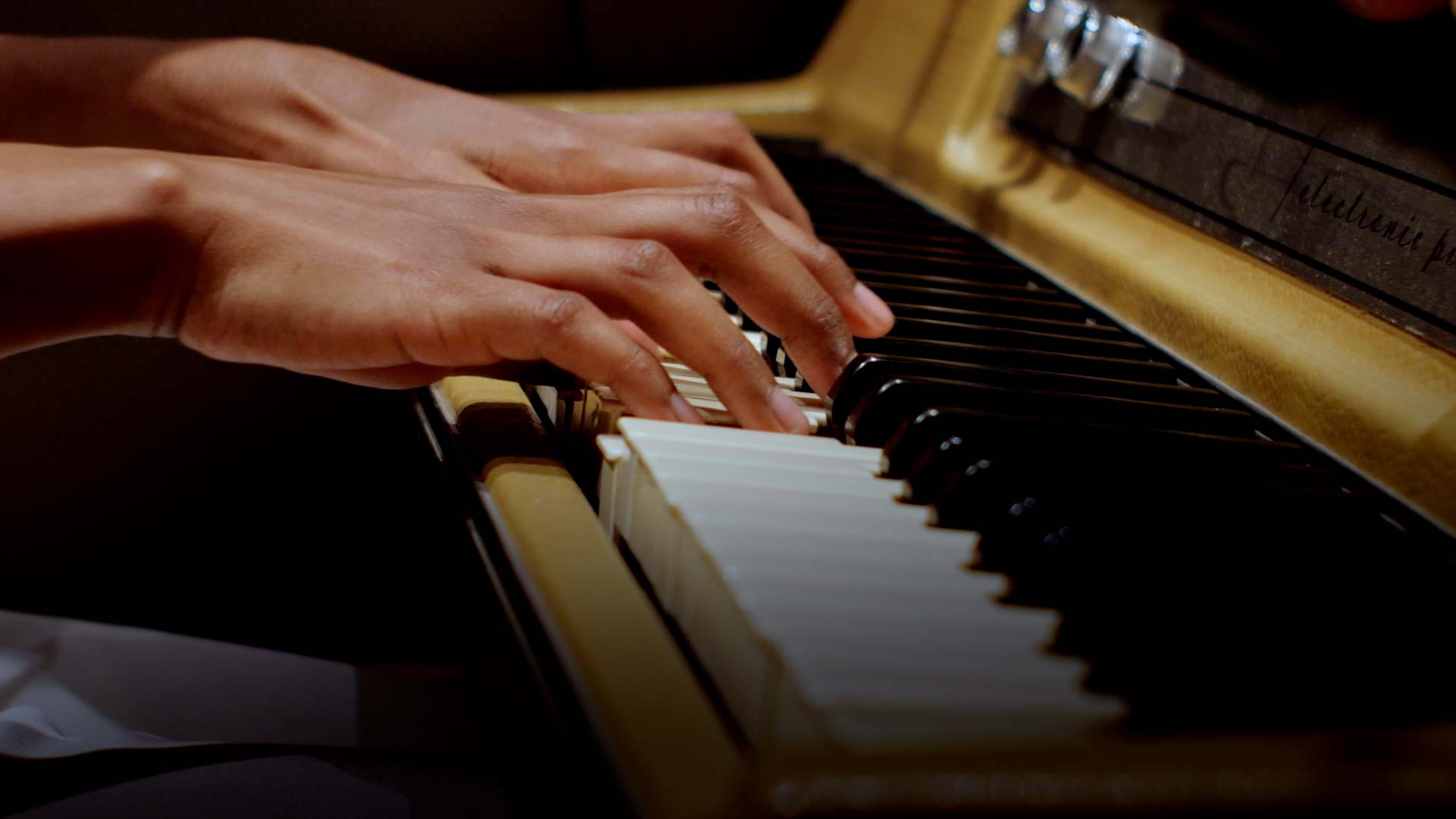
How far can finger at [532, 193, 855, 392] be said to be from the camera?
0.77 metres

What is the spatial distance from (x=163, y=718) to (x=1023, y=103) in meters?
0.89

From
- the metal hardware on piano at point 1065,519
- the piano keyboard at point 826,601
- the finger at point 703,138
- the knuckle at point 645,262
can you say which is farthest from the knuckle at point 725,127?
the piano keyboard at point 826,601

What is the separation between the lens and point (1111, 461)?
2.11 ft

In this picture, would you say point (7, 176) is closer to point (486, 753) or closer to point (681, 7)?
point (486, 753)

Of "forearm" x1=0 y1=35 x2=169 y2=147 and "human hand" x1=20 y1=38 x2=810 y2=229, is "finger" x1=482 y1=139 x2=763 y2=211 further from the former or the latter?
"forearm" x1=0 y1=35 x2=169 y2=147

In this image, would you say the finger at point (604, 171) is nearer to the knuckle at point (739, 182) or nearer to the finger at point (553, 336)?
the knuckle at point (739, 182)

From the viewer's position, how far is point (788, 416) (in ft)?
2.38

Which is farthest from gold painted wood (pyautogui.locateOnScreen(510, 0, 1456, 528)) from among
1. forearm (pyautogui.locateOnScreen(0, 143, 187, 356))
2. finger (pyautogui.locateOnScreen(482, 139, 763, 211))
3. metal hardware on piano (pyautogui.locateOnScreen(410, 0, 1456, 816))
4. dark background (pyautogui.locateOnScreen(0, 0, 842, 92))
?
forearm (pyautogui.locateOnScreen(0, 143, 187, 356))

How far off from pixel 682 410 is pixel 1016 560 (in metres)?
0.23

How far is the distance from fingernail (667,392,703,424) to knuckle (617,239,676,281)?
0.07 meters

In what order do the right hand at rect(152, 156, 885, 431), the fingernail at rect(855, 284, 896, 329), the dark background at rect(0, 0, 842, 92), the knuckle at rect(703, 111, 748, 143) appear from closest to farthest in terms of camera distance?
1. the right hand at rect(152, 156, 885, 431)
2. the fingernail at rect(855, 284, 896, 329)
3. the knuckle at rect(703, 111, 748, 143)
4. the dark background at rect(0, 0, 842, 92)

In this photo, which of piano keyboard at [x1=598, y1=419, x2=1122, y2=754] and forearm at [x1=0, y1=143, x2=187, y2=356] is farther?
forearm at [x1=0, y1=143, x2=187, y2=356]

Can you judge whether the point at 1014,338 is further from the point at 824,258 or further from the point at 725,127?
the point at 725,127

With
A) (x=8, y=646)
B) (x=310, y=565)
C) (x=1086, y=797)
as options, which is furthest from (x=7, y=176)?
(x=310, y=565)
